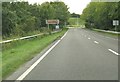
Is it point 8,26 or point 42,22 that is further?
point 42,22

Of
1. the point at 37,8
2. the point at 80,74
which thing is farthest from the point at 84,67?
the point at 37,8

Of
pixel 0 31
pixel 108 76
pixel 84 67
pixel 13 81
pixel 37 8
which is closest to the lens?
pixel 13 81

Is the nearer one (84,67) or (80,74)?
(80,74)

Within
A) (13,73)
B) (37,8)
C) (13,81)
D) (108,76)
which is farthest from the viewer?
(37,8)

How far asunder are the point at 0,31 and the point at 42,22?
54088 mm

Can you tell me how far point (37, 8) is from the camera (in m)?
85.9

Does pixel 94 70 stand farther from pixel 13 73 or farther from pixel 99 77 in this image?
pixel 13 73

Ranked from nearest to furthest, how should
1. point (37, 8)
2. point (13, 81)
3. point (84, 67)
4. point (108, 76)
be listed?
point (13, 81)
point (108, 76)
point (84, 67)
point (37, 8)

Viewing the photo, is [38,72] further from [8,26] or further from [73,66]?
[8,26]

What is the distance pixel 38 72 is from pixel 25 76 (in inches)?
36.4

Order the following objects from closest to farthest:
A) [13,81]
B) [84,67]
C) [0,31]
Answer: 1. [13,81]
2. [84,67]
3. [0,31]

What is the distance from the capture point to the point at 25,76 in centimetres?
994

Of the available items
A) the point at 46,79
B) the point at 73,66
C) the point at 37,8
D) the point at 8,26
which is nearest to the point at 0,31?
the point at 8,26

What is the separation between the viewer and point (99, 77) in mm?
9562
